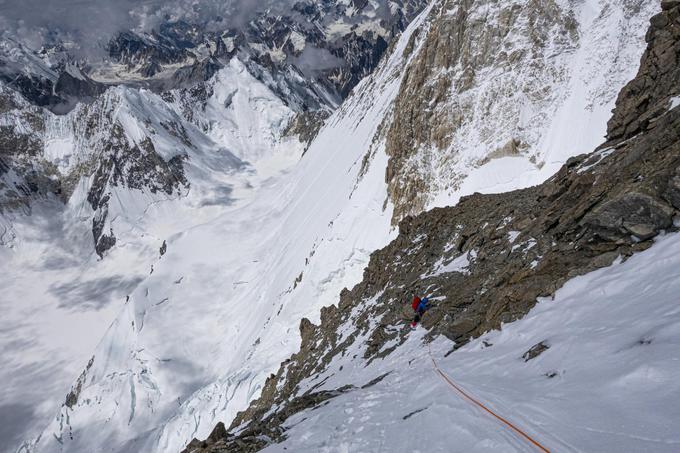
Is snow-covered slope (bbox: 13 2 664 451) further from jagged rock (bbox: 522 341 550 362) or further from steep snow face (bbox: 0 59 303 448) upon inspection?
steep snow face (bbox: 0 59 303 448)

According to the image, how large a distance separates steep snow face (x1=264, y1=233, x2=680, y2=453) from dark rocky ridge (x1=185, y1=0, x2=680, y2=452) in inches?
30.4

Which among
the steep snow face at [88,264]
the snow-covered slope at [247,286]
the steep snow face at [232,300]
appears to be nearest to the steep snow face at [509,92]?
the snow-covered slope at [247,286]

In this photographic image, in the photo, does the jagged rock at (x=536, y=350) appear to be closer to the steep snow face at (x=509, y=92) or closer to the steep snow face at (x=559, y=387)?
the steep snow face at (x=559, y=387)

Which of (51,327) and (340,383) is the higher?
(51,327)

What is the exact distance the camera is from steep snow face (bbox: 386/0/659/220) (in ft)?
101

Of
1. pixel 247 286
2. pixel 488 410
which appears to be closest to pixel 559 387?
pixel 488 410

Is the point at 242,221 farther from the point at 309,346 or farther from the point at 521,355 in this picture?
the point at 521,355

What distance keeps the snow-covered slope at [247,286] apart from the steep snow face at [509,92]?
1.48 ft

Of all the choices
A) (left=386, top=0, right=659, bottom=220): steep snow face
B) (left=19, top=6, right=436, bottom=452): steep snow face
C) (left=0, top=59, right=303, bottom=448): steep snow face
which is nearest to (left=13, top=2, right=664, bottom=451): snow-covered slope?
(left=19, top=6, right=436, bottom=452): steep snow face

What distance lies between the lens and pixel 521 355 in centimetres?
909

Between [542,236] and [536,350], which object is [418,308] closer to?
[542,236]

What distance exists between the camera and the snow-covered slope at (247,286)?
44.5m

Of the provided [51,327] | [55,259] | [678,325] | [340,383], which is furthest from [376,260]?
[55,259]

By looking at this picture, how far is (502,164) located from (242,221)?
87.6 metres
